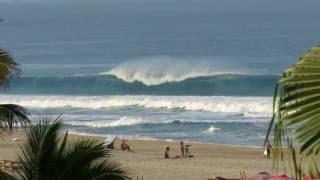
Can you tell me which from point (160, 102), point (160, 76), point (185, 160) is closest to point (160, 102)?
point (160, 102)

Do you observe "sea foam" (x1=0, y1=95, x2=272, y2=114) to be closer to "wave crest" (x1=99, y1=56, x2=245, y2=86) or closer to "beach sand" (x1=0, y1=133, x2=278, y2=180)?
"wave crest" (x1=99, y1=56, x2=245, y2=86)

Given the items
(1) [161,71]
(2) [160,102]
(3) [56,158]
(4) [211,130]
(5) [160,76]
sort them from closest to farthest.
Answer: (3) [56,158]
(4) [211,130]
(2) [160,102]
(5) [160,76]
(1) [161,71]

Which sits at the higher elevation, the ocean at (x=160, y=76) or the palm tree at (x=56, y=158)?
the ocean at (x=160, y=76)

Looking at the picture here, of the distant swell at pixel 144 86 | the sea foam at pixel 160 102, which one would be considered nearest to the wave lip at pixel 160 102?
the sea foam at pixel 160 102

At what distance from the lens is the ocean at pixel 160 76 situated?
33.6 metres

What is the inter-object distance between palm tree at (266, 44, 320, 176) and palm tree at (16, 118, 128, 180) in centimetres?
344

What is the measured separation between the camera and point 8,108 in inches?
216

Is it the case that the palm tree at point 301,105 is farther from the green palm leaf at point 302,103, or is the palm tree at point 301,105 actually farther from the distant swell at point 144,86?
the distant swell at point 144,86

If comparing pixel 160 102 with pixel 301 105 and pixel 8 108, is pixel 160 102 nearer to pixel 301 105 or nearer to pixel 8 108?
→ pixel 8 108

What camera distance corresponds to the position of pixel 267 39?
90000 mm

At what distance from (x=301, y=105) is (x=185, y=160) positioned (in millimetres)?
20822

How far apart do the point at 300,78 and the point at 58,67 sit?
66278 millimetres

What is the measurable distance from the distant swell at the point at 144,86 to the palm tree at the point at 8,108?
43710mm

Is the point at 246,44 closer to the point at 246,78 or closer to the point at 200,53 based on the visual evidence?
the point at 200,53
